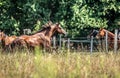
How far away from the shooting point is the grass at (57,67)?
8.00m

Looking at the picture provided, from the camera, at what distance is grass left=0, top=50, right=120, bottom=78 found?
800 cm

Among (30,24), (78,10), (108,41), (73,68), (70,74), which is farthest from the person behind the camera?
(30,24)

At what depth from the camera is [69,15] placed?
35.8 meters

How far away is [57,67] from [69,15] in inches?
1075

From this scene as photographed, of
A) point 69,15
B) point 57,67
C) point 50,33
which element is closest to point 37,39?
point 50,33

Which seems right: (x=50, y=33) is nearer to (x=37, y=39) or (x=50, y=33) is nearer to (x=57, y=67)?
(x=37, y=39)

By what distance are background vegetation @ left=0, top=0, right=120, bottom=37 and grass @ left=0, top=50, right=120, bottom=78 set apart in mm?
25102

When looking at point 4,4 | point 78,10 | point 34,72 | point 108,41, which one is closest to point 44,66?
point 34,72

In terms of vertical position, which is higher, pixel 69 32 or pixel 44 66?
pixel 44 66

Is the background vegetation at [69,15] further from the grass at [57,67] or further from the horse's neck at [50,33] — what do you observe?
the grass at [57,67]

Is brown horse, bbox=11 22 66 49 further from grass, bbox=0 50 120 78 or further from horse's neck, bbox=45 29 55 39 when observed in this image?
grass, bbox=0 50 120 78

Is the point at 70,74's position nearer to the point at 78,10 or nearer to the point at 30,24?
the point at 78,10

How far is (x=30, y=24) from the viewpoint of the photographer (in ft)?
123

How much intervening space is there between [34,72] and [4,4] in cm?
3148
